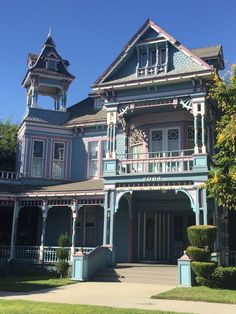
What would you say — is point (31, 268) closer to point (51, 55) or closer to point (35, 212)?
point (35, 212)

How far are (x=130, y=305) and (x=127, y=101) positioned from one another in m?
12.4

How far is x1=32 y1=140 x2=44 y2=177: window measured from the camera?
2764 cm

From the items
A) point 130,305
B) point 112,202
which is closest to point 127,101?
point 112,202

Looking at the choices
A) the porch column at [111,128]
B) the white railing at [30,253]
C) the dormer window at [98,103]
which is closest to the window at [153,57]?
the porch column at [111,128]

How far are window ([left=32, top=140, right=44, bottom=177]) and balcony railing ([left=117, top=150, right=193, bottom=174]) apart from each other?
6.54 meters

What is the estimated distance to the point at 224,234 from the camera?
2267cm

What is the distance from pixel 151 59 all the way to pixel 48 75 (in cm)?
893

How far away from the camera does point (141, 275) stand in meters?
19.3

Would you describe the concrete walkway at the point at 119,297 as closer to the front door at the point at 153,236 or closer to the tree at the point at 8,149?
the front door at the point at 153,236

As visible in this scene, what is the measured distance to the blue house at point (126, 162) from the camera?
21203 mm

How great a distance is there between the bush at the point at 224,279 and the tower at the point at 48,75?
1674cm

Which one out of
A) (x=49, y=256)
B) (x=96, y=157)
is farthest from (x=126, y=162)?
(x=49, y=256)

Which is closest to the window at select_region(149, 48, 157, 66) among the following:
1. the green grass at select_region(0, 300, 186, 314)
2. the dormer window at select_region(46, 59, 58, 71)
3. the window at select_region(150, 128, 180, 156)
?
the window at select_region(150, 128, 180, 156)

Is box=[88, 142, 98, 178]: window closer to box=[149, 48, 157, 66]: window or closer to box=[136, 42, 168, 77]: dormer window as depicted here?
box=[136, 42, 168, 77]: dormer window
